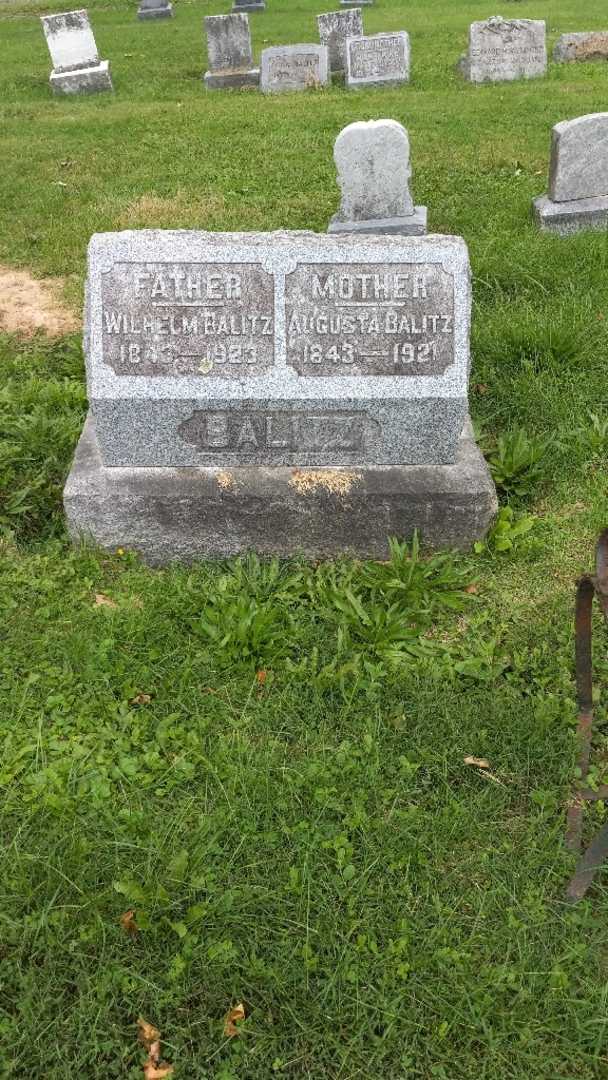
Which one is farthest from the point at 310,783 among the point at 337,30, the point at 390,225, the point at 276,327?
the point at 337,30

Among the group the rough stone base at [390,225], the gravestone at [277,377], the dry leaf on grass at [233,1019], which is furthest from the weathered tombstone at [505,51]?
the dry leaf on grass at [233,1019]

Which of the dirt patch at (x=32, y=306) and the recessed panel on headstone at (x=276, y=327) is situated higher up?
the recessed panel on headstone at (x=276, y=327)

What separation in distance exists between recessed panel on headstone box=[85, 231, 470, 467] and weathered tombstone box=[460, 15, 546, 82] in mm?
10283

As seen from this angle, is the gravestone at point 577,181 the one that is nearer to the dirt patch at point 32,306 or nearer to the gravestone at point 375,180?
the gravestone at point 375,180

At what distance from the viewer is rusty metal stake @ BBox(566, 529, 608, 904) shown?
85.0 inches

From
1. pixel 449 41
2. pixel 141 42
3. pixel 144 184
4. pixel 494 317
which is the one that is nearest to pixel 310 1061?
pixel 494 317

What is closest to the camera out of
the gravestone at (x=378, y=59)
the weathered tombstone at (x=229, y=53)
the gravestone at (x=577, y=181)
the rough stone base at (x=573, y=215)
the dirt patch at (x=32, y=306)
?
the dirt patch at (x=32, y=306)

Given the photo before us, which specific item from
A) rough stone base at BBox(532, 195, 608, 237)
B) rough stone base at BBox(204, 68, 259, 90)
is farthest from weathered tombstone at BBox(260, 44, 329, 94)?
rough stone base at BBox(532, 195, 608, 237)

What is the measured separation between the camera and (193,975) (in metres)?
2.28

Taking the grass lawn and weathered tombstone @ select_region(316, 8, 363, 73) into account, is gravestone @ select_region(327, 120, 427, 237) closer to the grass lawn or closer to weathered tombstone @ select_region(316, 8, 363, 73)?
the grass lawn

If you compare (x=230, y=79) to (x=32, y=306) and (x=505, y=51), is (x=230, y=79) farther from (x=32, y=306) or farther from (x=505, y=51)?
(x=32, y=306)

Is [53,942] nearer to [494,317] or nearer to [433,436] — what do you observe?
[433,436]

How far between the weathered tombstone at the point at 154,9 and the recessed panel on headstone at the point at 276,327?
17.3 meters

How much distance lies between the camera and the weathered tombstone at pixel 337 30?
43.7 feet
